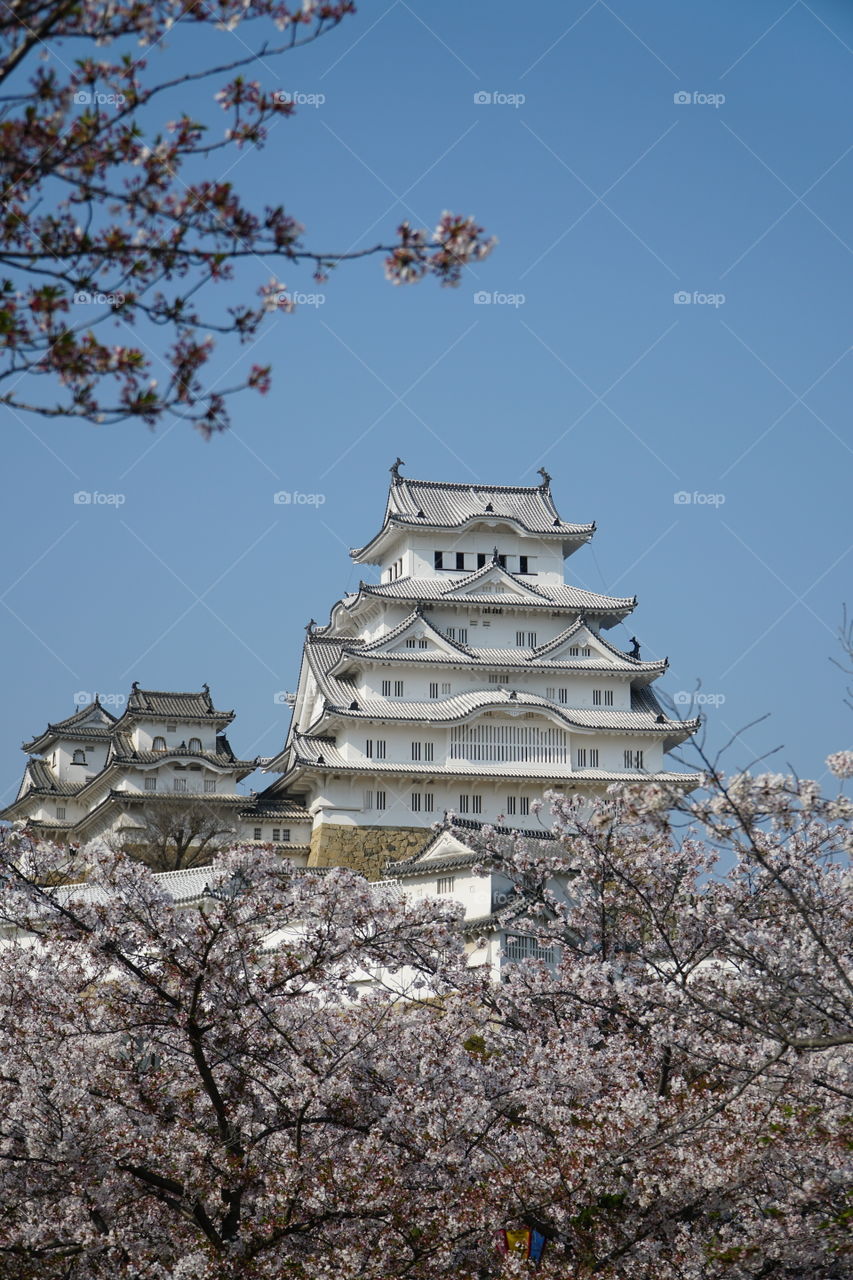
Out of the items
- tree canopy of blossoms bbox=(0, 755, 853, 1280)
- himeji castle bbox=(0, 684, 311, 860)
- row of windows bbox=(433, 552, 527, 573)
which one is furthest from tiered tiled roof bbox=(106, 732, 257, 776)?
tree canopy of blossoms bbox=(0, 755, 853, 1280)

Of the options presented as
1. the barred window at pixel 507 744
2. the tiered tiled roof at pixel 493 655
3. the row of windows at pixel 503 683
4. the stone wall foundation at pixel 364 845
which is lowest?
the stone wall foundation at pixel 364 845

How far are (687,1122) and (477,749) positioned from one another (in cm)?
3566

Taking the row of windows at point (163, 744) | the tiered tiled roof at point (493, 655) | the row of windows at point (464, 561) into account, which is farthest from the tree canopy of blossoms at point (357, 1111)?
the row of windows at point (163, 744)

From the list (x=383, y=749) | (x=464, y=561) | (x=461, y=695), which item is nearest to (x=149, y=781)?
(x=383, y=749)

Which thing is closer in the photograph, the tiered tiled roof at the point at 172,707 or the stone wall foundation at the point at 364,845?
the stone wall foundation at the point at 364,845

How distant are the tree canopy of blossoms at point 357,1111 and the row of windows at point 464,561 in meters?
39.3

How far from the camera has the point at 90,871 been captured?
41.8ft

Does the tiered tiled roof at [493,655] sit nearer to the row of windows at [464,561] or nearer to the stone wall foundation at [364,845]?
the row of windows at [464,561]

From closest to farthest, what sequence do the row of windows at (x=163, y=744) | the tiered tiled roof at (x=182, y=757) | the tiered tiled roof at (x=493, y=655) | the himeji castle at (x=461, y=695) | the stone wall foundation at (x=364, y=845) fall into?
1. the stone wall foundation at (x=364, y=845)
2. the himeji castle at (x=461, y=695)
3. the tiered tiled roof at (x=493, y=655)
4. the tiered tiled roof at (x=182, y=757)
5. the row of windows at (x=163, y=744)

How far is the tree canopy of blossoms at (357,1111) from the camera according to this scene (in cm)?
1087

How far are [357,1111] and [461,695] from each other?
3707 cm

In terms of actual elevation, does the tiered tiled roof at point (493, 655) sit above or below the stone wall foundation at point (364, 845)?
above

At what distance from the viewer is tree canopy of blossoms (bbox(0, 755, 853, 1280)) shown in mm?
10867

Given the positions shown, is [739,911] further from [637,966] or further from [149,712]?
[149,712]
